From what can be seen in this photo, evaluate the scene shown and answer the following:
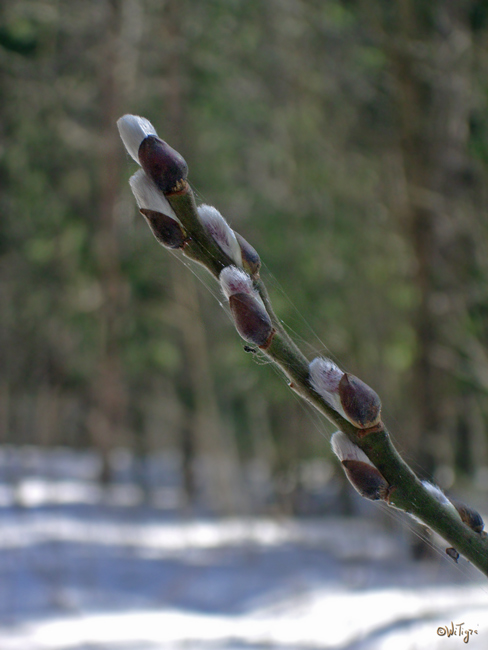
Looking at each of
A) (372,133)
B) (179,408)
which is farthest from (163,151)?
(179,408)

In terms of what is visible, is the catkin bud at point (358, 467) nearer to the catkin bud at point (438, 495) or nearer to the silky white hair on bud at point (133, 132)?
the catkin bud at point (438, 495)

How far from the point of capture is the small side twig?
439 millimetres

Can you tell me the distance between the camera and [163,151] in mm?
436

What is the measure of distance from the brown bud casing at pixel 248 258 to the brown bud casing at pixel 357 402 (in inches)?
3.6

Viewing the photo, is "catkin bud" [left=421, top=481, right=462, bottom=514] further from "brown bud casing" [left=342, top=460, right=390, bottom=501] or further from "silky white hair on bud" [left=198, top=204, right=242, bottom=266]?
"silky white hair on bud" [left=198, top=204, right=242, bottom=266]

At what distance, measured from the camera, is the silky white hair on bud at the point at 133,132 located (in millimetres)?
439

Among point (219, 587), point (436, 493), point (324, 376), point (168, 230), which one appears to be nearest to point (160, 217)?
point (168, 230)

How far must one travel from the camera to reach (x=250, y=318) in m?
0.46

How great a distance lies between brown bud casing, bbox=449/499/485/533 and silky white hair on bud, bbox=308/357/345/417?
157mm

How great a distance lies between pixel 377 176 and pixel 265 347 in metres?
8.60

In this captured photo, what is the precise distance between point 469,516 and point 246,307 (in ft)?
0.81

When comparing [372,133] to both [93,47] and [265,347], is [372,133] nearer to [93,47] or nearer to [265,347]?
[93,47]

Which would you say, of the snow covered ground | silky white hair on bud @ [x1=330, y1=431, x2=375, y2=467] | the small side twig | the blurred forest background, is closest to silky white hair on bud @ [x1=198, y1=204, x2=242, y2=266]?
the small side twig

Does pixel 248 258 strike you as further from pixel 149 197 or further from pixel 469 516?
pixel 469 516
